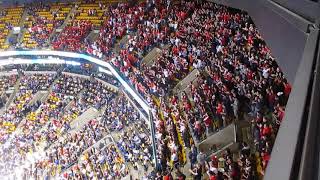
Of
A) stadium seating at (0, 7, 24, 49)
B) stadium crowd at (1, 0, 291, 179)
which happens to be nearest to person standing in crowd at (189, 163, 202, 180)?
stadium crowd at (1, 0, 291, 179)

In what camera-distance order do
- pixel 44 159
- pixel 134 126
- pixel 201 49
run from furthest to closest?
pixel 44 159
pixel 134 126
pixel 201 49

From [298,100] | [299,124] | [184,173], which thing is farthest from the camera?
[184,173]

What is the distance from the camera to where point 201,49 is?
675 inches

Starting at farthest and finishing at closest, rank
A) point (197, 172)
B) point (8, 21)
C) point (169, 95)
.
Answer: point (8, 21) → point (169, 95) → point (197, 172)

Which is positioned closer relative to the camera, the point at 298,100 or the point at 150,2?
the point at 298,100

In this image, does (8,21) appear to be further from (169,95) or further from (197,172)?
(197,172)

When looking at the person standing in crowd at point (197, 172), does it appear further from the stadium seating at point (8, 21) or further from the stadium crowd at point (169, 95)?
the stadium seating at point (8, 21)

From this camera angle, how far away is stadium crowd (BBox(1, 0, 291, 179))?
11.1m

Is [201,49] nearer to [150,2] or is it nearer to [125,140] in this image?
[125,140]

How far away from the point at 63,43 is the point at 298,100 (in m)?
25.8

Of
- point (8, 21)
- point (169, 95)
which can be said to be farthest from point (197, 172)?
point (8, 21)

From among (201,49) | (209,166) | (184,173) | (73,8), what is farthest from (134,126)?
(73,8)

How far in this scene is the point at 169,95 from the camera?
16828mm

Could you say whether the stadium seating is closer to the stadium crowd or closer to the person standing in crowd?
the stadium crowd
